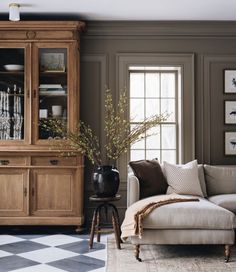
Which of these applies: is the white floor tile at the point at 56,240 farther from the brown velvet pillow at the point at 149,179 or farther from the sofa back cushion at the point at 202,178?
the sofa back cushion at the point at 202,178

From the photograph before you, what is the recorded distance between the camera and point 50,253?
13.2ft

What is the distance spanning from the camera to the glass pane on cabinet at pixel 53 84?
16.5ft

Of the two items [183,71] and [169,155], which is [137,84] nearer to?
[183,71]

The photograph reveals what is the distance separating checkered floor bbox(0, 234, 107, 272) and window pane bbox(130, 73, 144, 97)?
1891 mm

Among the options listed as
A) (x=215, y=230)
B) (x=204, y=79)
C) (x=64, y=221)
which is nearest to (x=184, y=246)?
(x=215, y=230)

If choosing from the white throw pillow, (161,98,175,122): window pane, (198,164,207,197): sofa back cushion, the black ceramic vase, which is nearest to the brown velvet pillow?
the white throw pillow

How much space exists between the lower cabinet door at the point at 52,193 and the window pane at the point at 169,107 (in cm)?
151

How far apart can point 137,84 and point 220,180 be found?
162 cm

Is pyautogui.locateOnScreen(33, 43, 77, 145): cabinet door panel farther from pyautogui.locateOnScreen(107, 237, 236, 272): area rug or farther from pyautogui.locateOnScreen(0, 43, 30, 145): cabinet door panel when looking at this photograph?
pyautogui.locateOnScreen(107, 237, 236, 272): area rug

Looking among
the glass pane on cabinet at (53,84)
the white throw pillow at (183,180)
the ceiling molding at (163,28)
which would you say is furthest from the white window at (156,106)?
the glass pane on cabinet at (53,84)

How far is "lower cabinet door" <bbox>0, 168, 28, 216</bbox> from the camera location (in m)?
4.90

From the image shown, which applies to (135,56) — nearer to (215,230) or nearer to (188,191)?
(188,191)

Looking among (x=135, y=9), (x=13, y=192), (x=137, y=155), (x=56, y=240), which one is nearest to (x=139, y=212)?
(x=56, y=240)

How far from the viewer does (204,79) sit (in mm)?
5426
